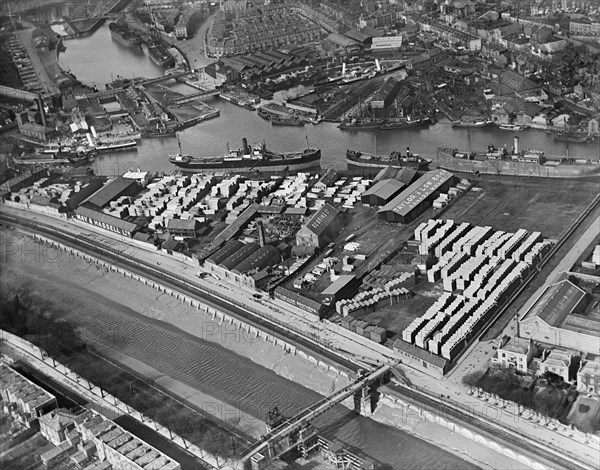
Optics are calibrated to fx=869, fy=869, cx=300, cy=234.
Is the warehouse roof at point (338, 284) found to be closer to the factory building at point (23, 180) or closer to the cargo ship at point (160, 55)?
the factory building at point (23, 180)

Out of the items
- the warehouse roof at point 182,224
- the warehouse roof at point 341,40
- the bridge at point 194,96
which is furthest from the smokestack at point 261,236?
the warehouse roof at point 341,40

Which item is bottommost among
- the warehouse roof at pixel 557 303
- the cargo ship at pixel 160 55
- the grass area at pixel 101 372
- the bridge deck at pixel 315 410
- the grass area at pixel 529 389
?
the grass area at pixel 101 372

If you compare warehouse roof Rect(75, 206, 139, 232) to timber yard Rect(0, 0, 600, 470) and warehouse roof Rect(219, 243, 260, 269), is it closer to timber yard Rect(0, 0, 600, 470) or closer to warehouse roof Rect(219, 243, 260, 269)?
timber yard Rect(0, 0, 600, 470)

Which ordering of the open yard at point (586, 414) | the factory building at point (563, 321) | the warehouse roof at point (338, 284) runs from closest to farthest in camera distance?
the open yard at point (586, 414), the factory building at point (563, 321), the warehouse roof at point (338, 284)

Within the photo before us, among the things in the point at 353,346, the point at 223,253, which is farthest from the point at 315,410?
the point at 223,253

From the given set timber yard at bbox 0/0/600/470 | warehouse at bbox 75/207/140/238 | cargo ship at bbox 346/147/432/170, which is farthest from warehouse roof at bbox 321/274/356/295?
cargo ship at bbox 346/147/432/170

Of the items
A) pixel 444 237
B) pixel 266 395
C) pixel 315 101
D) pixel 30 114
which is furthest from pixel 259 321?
pixel 30 114

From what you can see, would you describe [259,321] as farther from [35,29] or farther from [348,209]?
[35,29]
